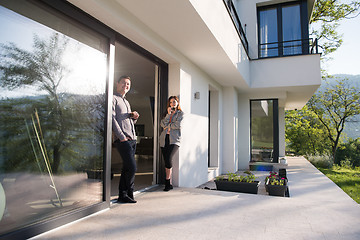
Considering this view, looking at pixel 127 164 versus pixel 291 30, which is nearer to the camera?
pixel 127 164

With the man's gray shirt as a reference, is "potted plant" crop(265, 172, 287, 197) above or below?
below

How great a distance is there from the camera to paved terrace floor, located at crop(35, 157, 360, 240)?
2268 mm

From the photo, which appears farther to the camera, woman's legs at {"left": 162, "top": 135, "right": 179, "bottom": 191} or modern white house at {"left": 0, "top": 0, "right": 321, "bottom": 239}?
woman's legs at {"left": 162, "top": 135, "right": 179, "bottom": 191}

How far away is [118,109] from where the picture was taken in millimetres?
3143

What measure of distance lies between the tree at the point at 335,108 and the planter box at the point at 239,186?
1586 cm

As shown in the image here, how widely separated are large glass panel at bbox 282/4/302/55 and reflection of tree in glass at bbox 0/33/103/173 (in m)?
7.35

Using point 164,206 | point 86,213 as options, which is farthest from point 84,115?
point 164,206

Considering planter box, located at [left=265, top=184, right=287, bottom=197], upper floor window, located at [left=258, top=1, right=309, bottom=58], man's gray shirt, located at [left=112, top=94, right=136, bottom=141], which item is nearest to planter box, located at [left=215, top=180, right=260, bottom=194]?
planter box, located at [left=265, top=184, right=287, bottom=197]

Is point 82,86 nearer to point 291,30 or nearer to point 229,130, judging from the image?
point 229,130

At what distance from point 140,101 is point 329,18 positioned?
12.0 metres

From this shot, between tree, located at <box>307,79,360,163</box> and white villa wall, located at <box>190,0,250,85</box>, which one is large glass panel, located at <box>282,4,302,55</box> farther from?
tree, located at <box>307,79,360,163</box>

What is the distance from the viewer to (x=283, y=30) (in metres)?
8.30

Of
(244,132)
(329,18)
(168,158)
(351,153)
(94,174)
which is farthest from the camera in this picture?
(351,153)

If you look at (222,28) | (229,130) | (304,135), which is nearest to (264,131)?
(229,130)
